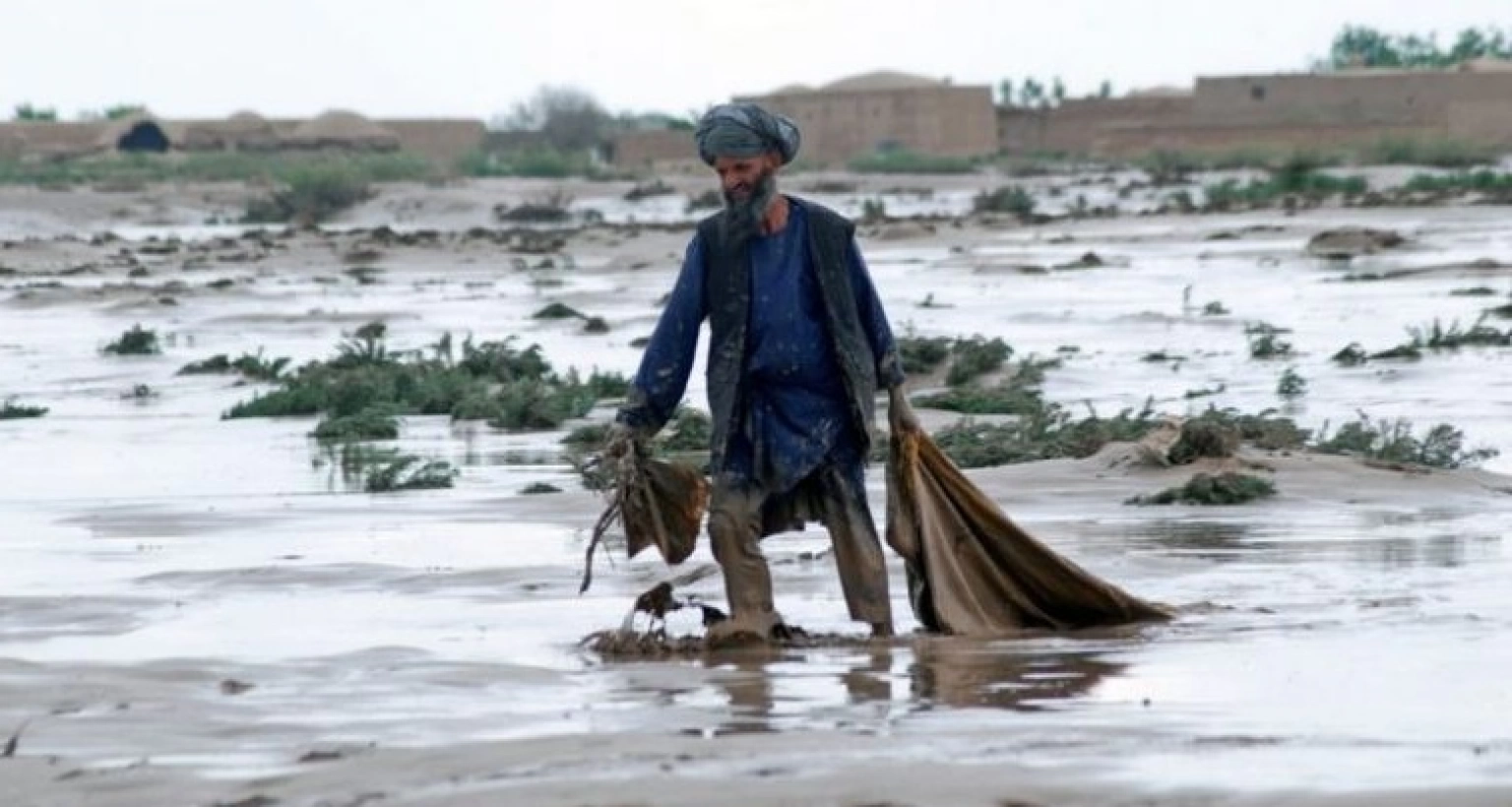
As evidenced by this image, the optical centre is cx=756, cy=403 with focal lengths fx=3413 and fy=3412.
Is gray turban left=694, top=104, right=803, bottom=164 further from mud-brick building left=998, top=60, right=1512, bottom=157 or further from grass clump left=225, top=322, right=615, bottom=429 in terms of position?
mud-brick building left=998, top=60, right=1512, bottom=157

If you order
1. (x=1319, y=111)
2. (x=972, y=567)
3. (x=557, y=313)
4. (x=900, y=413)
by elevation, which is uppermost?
(x=900, y=413)

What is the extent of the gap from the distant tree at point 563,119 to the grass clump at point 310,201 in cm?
4718

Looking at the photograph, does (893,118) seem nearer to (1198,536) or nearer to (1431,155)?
(1431,155)

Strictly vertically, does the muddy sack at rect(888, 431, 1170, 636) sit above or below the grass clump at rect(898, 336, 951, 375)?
above

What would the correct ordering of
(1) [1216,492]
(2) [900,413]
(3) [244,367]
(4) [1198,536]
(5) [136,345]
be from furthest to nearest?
(5) [136,345], (3) [244,367], (1) [1216,492], (4) [1198,536], (2) [900,413]

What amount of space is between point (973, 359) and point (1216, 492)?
794cm

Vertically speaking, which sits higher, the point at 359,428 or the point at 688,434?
the point at 688,434

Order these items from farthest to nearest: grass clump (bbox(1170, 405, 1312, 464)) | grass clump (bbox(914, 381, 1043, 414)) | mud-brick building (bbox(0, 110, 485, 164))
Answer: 1. mud-brick building (bbox(0, 110, 485, 164))
2. grass clump (bbox(914, 381, 1043, 414))
3. grass clump (bbox(1170, 405, 1312, 464))

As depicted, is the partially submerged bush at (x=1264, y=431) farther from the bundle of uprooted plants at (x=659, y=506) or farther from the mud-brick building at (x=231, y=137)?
the mud-brick building at (x=231, y=137)

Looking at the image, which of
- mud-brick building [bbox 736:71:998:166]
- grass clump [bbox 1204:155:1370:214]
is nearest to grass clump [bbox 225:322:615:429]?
grass clump [bbox 1204:155:1370:214]

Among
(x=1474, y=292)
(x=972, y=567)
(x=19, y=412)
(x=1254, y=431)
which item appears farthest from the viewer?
(x=1474, y=292)

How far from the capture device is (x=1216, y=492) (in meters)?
13.6

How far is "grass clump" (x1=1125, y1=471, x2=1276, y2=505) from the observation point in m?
13.6

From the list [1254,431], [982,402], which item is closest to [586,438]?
[982,402]
